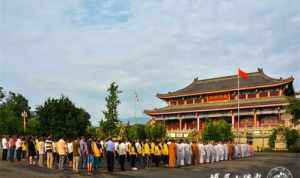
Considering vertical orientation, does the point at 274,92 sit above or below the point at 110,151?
above

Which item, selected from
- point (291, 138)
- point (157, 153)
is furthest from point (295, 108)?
point (157, 153)

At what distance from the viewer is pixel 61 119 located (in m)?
43.9

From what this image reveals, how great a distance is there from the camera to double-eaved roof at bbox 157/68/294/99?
5972 cm

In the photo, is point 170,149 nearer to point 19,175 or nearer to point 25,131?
point 19,175

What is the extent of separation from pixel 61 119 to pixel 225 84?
31.1 meters

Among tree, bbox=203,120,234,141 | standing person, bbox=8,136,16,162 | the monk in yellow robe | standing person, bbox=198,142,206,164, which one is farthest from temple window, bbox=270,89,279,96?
standing person, bbox=8,136,16,162

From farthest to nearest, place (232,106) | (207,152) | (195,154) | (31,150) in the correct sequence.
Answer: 1. (232,106)
2. (207,152)
3. (195,154)
4. (31,150)

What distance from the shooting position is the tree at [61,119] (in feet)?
142

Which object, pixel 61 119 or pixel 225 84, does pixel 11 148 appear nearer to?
pixel 61 119

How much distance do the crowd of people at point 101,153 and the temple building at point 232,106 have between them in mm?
27651

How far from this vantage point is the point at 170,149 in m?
23.8

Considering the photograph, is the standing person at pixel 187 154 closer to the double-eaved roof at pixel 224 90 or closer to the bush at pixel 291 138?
the bush at pixel 291 138

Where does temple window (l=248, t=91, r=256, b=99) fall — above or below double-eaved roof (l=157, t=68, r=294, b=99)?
below

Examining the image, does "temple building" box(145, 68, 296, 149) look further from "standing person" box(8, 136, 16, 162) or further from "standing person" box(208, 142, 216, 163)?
"standing person" box(8, 136, 16, 162)
